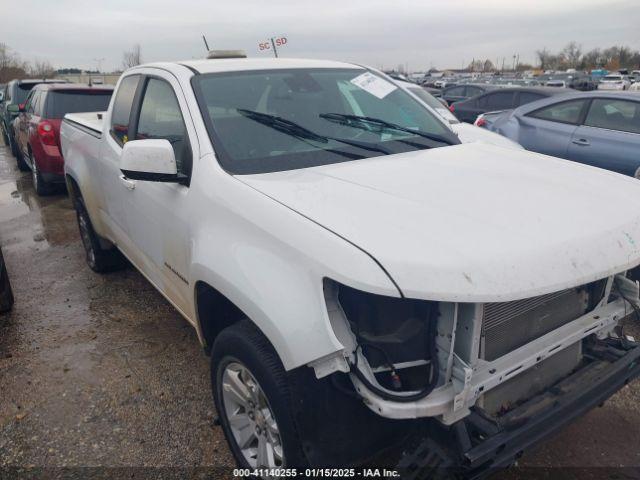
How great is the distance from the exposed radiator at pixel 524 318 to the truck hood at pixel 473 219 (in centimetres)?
22

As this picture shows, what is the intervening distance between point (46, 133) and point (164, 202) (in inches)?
227

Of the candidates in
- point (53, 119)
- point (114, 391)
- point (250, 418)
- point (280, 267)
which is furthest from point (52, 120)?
point (280, 267)

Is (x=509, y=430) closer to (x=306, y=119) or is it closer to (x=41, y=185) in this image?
(x=306, y=119)

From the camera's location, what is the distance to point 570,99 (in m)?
6.42

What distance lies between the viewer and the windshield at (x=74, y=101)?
294 inches

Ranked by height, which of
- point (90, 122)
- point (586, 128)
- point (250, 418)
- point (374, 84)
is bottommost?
point (250, 418)

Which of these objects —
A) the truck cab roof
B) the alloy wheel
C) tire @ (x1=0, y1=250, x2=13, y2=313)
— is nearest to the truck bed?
the truck cab roof

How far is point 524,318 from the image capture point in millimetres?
1886

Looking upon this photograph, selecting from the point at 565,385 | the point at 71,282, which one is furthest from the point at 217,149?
the point at 71,282

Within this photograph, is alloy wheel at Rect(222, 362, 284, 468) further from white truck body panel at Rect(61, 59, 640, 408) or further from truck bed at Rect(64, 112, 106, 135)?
truck bed at Rect(64, 112, 106, 135)

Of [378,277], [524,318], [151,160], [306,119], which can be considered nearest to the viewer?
[378,277]

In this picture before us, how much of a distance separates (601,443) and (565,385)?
880 mm

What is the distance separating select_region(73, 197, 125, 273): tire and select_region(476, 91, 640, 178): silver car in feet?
17.6

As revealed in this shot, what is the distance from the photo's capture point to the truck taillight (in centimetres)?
728
